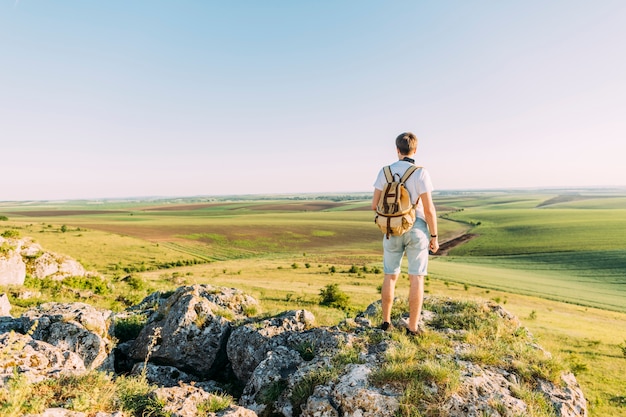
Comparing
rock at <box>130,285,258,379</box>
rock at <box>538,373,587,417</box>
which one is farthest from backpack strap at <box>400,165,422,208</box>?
rock at <box>130,285,258,379</box>

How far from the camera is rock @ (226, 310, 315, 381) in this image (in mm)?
7340

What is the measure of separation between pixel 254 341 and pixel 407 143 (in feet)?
18.0

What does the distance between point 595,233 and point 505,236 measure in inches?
744

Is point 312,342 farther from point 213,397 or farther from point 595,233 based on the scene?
point 595,233

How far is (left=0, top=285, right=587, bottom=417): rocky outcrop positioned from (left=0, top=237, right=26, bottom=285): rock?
11595 mm

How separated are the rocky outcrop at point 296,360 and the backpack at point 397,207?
2.24 m

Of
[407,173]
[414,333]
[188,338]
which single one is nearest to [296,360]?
[414,333]

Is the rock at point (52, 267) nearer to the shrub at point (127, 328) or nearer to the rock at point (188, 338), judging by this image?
the shrub at point (127, 328)

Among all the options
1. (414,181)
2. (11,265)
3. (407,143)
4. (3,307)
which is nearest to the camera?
(414,181)

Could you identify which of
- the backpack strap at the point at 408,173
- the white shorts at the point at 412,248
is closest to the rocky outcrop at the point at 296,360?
the white shorts at the point at 412,248

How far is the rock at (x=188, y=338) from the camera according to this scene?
783 centimetres

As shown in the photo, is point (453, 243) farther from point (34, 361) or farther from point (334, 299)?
point (34, 361)

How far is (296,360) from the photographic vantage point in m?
6.80

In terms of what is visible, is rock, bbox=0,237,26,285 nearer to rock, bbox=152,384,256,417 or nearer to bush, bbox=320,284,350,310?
bush, bbox=320,284,350,310
